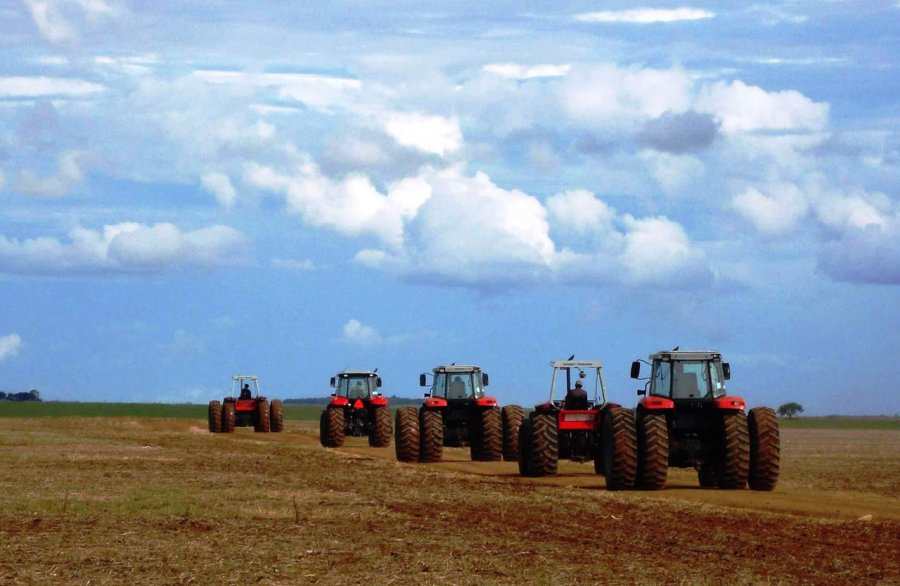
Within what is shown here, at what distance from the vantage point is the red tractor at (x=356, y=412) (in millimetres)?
43281

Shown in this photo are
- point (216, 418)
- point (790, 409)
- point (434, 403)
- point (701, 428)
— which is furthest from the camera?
point (790, 409)

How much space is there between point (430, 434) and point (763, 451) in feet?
36.8

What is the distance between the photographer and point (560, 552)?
16.1 meters

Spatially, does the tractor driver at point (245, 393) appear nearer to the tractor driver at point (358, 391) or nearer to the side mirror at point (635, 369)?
the tractor driver at point (358, 391)

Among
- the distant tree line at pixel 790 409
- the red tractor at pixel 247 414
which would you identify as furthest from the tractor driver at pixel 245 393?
the distant tree line at pixel 790 409

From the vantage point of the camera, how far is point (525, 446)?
29516 millimetres

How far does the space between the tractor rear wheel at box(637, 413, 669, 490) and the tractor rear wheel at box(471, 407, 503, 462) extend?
11.1 m

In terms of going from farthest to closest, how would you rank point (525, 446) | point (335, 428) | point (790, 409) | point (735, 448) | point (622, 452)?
Result: 1. point (790, 409)
2. point (335, 428)
3. point (525, 446)
4. point (735, 448)
5. point (622, 452)

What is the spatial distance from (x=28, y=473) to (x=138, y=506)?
29.0ft

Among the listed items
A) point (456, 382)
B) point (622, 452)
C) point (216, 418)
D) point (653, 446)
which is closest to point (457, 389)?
point (456, 382)

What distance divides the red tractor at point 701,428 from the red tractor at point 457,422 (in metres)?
8.57

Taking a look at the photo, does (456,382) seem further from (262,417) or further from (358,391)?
(262,417)

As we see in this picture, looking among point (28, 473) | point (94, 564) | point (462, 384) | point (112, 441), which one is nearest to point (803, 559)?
point (94, 564)

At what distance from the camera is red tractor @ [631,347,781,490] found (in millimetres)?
25109
